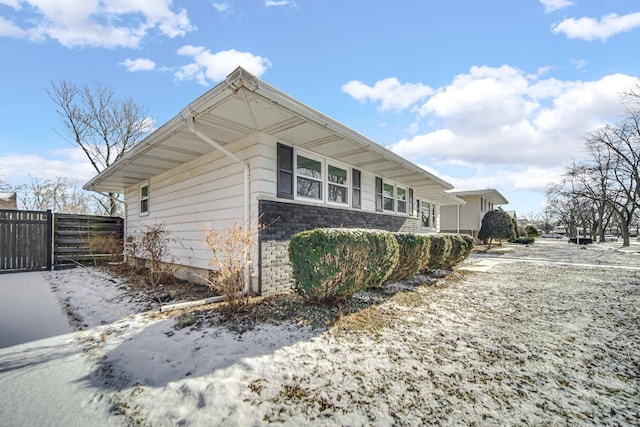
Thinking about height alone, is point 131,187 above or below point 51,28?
below

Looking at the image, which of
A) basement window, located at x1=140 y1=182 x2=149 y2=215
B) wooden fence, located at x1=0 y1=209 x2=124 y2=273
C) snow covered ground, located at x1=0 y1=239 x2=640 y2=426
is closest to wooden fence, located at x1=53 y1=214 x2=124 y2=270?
wooden fence, located at x1=0 y1=209 x2=124 y2=273

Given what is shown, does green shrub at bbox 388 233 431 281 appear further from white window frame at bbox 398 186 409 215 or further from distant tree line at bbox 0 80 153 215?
distant tree line at bbox 0 80 153 215

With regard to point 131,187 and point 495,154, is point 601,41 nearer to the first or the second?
point 131,187

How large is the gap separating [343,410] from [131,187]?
1135 cm

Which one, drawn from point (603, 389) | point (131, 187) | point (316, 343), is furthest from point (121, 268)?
point (603, 389)

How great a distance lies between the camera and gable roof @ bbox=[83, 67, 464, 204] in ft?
11.8

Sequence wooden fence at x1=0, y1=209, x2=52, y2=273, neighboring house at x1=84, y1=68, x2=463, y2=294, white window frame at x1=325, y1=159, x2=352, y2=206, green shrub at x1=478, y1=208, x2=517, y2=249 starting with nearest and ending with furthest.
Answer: neighboring house at x1=84, y1=68, x2=463, y2=294, white window frame at x1=325, y1=159, x2=352, y2=206, wooden fence at x1=0, y1=209, x2=52, y2=273, green shrub at x1=478, y1=208, x2=517, y2=249

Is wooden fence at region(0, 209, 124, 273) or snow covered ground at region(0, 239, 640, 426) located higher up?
wooden fence at region(0, 209, 124, 273)

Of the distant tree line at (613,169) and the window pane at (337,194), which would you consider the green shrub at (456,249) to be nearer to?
the window pane at (337,194)

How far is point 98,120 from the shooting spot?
1580cm

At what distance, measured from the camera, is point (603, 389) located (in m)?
2.31

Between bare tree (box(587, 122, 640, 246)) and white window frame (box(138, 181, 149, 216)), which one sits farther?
bare tree (box(587, 122, 640, 246))

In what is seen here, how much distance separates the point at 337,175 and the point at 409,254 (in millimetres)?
2763

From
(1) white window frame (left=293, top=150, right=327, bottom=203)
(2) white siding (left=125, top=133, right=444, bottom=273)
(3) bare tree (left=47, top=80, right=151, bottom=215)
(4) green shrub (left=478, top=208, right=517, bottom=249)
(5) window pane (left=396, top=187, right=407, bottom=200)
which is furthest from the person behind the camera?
(4) green shrub (left=478, top=208, right=517, bottom=249)
